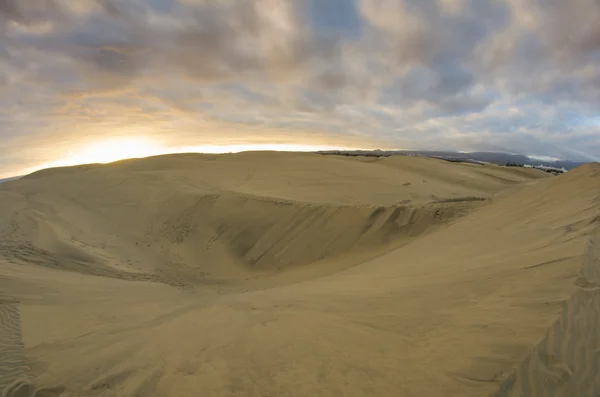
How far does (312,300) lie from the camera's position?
4754mm

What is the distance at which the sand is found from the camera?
109 inches

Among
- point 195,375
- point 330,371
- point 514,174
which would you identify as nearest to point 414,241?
point 330,371

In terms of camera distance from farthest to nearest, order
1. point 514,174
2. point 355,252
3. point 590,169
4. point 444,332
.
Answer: point 514,174 → point 355,252 → point 590,169 → point 444,332

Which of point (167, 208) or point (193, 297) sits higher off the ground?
point (167, 208)

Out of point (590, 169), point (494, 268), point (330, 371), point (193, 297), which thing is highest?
point (590, 169)

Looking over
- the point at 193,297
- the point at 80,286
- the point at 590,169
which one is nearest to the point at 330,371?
the point at 193,297

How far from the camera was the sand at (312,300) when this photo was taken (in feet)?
9.08

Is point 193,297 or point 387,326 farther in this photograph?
point 193,297

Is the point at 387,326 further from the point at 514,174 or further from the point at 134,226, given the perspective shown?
the point at 514,174

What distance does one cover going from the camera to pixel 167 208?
12703 millimetres

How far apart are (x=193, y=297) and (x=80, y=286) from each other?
6.23ft

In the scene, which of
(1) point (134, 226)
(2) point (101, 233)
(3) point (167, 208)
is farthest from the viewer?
(3) point (167, 208)

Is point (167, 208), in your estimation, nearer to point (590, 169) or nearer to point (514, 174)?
point (590, 169)

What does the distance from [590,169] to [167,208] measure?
12.7 meters
